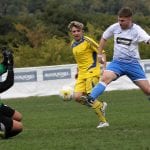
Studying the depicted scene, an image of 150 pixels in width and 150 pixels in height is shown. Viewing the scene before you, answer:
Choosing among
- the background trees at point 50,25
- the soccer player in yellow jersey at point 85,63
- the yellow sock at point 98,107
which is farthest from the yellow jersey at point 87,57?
the background trees at point 50,25

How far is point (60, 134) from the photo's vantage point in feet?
35.2

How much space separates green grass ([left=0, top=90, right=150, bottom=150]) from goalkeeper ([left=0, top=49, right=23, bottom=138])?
172 millimetres

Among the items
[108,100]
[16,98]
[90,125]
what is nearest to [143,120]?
[90,125]

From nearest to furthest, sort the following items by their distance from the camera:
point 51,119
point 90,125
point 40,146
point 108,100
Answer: point 40,146, point 90,125, point 51,119, point 108,100

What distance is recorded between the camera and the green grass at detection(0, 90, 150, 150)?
9.09 metres

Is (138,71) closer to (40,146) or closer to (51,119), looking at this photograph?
(40,146)

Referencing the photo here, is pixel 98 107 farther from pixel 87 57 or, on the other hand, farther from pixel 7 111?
pixel 7 111

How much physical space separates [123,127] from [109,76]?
117cm

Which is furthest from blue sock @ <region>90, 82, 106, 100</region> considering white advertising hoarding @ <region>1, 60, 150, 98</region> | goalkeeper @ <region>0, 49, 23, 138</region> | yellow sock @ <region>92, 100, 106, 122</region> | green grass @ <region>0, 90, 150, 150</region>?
white advertising hoarding @ <region>1, 60, 150, 98</region>

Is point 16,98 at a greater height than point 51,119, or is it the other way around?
point 51,119

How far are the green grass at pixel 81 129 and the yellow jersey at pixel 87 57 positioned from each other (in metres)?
1.09

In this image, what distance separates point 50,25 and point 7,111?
5734 centimetres

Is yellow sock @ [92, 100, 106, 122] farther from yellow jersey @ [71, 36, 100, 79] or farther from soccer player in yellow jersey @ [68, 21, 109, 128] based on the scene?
yellow jersey @ [71, 36, 100, 79]

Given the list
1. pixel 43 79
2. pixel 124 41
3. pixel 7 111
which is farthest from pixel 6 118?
pixel 43 79
